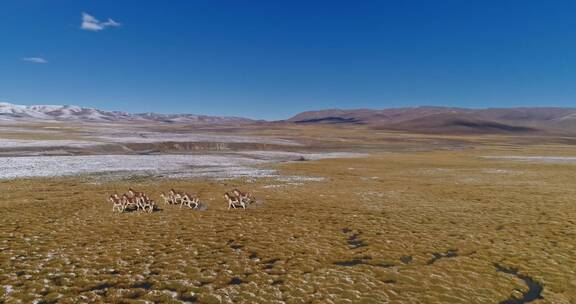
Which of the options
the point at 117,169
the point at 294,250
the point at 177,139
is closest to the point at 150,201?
the point at 294,250

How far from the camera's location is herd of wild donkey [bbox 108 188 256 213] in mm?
21969

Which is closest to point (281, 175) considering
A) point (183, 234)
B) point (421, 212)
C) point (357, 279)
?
point (421, 212)

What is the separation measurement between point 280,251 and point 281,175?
26.9 meters

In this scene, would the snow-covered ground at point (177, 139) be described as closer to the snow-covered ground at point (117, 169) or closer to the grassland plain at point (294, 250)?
the snow-covered ground at point (117, 169)

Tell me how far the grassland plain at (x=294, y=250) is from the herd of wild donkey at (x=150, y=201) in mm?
960

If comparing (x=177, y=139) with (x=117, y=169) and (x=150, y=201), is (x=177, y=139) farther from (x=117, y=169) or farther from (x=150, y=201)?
(x=150, y=201)

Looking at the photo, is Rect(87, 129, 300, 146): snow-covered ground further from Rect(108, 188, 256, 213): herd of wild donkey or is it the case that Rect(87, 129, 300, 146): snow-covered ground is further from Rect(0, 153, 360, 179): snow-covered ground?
Rect(108, 188, 256, 213): herd of wild donkey

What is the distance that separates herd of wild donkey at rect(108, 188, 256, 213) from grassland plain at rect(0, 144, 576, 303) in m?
0.96

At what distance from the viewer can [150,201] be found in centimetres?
2250

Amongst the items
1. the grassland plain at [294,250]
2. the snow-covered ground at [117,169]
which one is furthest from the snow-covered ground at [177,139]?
the grassland plain at [294,250]

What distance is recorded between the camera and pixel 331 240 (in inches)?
657

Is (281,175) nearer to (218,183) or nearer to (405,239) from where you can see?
(218,183)

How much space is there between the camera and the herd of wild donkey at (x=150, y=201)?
72.1 ft

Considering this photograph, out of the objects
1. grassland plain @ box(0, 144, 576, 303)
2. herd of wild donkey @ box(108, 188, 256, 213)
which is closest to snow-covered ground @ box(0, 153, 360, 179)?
grassland plain @ box(0, 144, 576, 303)
